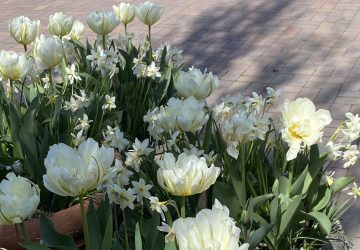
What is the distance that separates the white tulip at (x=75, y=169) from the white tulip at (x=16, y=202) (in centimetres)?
7

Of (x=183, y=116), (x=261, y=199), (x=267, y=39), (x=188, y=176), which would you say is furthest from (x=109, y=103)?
(x=267, y=39)

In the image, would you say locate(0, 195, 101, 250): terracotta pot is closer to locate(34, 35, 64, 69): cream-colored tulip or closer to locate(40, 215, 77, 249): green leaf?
locate(40, 215, 77, 249): green leaf

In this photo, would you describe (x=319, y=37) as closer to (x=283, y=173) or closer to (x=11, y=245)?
(x=283, y=173)

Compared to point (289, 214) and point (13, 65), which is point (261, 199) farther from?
point (13, 65)

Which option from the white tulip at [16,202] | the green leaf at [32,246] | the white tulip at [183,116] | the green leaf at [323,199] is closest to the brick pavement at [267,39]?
the green leaf at [323,199]

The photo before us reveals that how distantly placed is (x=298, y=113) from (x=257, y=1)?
18.6 feet

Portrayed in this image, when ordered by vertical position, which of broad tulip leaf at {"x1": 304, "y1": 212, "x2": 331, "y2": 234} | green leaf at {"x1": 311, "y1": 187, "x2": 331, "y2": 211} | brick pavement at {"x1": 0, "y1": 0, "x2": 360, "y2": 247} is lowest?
brick pavement at {"x1": 0, "y1": 0, "x2": 360, "y2": 247}

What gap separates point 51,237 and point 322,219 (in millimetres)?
957

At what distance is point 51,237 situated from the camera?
2.16 m

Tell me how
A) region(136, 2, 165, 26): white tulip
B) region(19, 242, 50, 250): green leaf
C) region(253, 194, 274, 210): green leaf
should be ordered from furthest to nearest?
region(136, 2, 165, 26): white tulip < region(253, 194, 274, 210): green leaf < region(19, 242, 50, 250): green leaf

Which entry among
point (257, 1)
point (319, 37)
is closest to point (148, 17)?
point (319, 37)

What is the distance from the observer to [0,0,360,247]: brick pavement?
5.22 m

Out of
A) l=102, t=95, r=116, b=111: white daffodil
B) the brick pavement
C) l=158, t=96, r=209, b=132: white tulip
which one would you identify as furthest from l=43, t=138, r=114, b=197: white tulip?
the brick pavement

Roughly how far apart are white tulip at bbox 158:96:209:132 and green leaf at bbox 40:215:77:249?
1.65 feet
